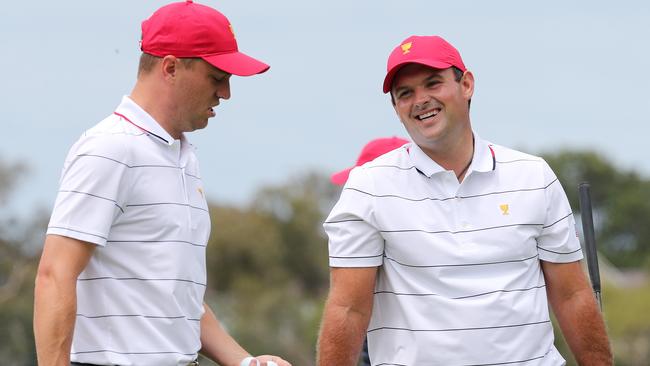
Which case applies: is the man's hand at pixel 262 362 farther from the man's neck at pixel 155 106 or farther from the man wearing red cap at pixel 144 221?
the man's neck at pixel 155 106

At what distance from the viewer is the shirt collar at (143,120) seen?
17.3ft

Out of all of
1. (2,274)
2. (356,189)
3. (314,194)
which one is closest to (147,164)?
(356,189)

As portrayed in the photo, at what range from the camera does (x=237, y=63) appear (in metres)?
5.46

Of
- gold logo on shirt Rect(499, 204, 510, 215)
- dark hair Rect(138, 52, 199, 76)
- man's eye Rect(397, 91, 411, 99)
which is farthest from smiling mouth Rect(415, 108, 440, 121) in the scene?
dark hair Rect(138, 52, 199, 76)

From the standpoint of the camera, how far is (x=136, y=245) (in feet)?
16.9

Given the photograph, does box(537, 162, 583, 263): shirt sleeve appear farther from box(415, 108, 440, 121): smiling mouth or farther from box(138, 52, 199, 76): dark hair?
box(138, 52, 199, 76): dark hair

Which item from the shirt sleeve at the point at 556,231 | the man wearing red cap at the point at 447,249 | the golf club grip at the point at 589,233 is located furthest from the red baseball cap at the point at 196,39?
the golf club grip at the point at 589,233

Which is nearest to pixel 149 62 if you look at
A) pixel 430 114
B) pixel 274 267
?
pixel 430 114

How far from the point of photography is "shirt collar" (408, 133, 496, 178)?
5.61m

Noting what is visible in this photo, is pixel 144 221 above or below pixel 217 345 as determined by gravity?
above

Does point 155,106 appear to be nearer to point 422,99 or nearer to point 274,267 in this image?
point 422,99

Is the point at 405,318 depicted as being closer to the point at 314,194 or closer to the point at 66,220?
the point at 66,220

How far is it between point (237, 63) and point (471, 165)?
39.2 inches

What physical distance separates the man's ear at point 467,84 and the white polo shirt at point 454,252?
0.25 meters
